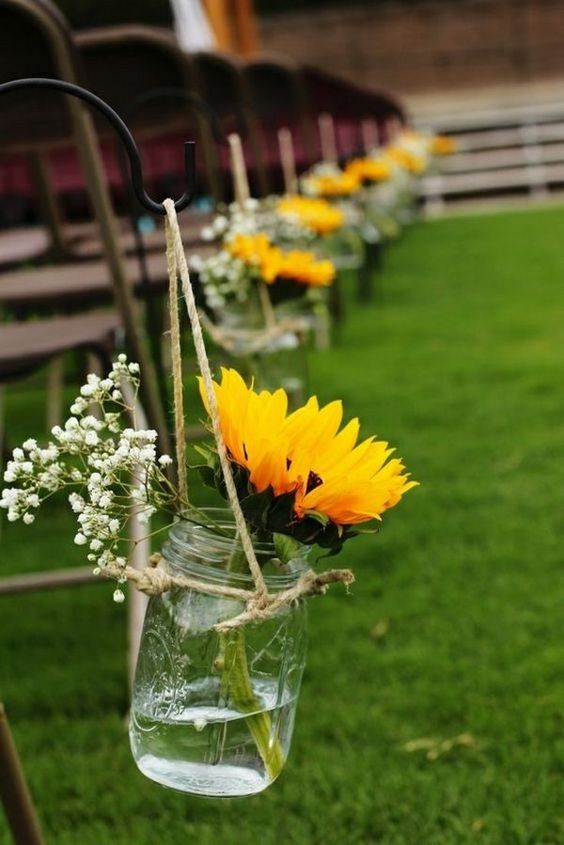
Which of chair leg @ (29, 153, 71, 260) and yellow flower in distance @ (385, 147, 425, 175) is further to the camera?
yellow flower in distance @ (385, 147, 425, 175)

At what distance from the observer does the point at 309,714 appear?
1.89 metres

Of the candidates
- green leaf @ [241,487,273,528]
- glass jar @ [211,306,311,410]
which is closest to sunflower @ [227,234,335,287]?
glass jar @ [211,306,311,410]

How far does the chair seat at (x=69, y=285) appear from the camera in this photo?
100 inches

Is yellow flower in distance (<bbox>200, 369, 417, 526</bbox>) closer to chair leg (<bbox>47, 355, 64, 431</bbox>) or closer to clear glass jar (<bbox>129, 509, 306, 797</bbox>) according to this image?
clear glass jar (<bbox>129, 509, 306, 797</bbox>)

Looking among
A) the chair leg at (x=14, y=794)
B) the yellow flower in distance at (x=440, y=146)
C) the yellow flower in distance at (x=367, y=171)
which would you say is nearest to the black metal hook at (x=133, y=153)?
the chair leg at (x=14, y=794)

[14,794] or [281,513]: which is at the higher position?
[281,513]

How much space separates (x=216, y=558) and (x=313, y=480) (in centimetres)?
11

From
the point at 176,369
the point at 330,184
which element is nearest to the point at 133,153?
the point at 176,369

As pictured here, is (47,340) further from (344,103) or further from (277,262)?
(344,103)

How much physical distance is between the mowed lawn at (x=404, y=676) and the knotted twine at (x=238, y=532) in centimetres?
68

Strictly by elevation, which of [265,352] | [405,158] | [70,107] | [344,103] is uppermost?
[70,107]

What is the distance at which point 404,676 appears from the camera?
1.99m

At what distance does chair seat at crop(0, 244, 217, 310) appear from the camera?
2543 millimetres

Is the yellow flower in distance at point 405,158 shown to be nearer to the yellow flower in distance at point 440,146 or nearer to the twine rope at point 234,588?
the yellow flower in distance at point 440,146
